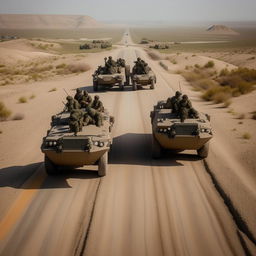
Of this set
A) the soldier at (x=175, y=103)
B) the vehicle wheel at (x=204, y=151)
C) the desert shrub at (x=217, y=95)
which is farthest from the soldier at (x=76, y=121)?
the desert shrub at (x=217, y=95)

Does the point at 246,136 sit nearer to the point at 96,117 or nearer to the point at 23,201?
the point at 96,117

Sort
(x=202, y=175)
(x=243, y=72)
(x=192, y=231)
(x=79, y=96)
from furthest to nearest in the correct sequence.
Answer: (x=243, y=72), (x=79, y=96), (x=202, y=175), (x=192, y=231)

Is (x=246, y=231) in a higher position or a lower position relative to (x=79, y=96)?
lower

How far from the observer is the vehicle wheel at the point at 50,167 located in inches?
300

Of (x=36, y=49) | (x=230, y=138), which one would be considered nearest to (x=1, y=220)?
(x=230, y=138)

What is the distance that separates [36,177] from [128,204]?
9.04 ft

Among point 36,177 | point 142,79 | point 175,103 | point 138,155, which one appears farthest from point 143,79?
point 36,177

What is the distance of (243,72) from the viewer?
929 inches

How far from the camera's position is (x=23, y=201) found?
6.70 meters

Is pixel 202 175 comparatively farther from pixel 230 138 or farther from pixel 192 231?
pixel 230 138

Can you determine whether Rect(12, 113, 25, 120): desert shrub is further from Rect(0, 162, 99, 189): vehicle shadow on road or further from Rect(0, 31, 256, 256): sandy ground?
Rect(0, 162, 99, 189): vehicle shadow on road

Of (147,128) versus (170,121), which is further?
(147,128)

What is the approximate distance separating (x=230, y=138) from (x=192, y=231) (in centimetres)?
568

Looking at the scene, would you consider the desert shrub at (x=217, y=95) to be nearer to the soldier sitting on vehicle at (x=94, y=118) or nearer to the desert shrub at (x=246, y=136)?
the desert shrub at (x=246, y=136)
